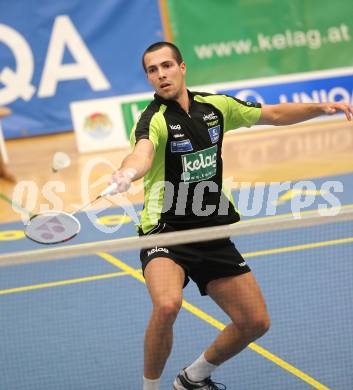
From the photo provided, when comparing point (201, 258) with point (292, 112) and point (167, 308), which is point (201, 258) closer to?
point (167, 308)

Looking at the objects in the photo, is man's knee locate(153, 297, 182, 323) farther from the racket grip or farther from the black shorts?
the racket grip

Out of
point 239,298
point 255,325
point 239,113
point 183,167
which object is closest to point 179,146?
point 183,167

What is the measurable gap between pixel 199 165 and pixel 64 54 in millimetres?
9827

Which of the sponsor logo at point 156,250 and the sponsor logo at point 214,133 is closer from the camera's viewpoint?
the sponsor logo at point 156,250

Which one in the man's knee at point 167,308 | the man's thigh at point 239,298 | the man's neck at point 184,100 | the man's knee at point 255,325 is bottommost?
the man's knee at point 255,325

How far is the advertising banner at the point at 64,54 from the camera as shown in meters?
14.2

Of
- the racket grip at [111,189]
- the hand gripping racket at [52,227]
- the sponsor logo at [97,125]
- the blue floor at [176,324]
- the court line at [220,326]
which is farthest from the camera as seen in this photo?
the sponsor logo at [97,125]

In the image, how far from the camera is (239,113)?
5270mm

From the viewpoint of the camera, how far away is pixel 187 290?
7113 millimetres

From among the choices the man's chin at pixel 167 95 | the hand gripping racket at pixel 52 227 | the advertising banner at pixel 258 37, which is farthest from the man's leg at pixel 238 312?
the advertising banner at pixel 258 37

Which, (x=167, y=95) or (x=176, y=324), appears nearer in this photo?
(x=167, y=95)

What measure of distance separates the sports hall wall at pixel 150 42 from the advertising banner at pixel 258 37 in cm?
2

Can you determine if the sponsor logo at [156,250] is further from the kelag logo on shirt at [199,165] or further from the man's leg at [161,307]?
the kelag logo on shirt at [199,165]

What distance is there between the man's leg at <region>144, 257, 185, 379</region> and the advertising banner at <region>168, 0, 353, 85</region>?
10.3m
